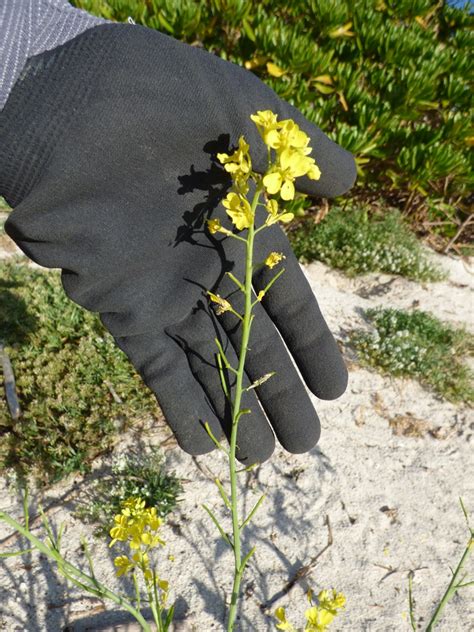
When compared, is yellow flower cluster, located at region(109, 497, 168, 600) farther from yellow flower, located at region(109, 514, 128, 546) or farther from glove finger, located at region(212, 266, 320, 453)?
glove finger, located at region(212, 266, 320, 453)

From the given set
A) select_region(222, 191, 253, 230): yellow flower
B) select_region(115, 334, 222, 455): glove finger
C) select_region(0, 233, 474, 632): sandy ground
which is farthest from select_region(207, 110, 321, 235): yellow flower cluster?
select_region(0, 233, 474, 632): sandy ground

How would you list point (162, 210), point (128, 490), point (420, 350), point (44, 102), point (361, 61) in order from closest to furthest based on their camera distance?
1. point (44, 102)
2. point (162, 210)
3. point (128, 490)
4. point (420, 350)
5. point (361, 61)

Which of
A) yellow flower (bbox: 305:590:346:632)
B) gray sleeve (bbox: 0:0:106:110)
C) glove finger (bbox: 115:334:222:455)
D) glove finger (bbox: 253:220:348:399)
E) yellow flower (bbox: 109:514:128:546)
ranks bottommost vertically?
glove finger (bbox: 115:334:222:455)

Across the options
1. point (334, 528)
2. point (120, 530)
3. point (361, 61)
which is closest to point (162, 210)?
point (120, 530)

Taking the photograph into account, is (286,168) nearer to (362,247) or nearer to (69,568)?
(69,568)

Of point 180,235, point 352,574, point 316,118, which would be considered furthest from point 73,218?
point 316,118
